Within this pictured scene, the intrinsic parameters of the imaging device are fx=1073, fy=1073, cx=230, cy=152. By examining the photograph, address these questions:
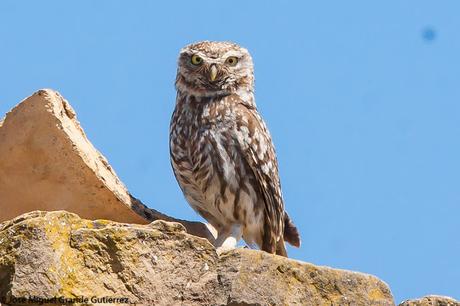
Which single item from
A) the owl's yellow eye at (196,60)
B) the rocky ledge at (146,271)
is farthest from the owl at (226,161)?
the rocky ledge at (146,271)

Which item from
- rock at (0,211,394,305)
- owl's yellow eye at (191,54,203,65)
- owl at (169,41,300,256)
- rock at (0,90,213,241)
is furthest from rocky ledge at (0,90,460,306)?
owl's yellow eye at (191,54,203,65)

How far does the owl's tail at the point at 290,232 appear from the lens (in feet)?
26.3

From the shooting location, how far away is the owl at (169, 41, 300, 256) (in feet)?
25.4

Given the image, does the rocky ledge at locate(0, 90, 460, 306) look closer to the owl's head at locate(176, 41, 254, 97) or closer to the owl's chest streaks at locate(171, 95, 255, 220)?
the owl's chest streaks at locate(171, 95, 255, 220)

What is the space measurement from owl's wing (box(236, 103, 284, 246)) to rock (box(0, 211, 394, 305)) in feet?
10.9

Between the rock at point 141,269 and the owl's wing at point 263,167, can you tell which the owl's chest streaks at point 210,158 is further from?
the rock at point 141,269

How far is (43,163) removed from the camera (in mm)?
5922

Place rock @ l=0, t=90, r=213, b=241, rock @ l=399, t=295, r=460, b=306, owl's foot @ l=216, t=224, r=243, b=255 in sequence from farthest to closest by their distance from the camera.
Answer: owl's foot @ l=216, t=224, r=243, b=255, rock @ l=0, t=90, r=213, b=241, rock @ l=399, t=295, r=460, b=306

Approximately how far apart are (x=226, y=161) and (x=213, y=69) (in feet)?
2.95

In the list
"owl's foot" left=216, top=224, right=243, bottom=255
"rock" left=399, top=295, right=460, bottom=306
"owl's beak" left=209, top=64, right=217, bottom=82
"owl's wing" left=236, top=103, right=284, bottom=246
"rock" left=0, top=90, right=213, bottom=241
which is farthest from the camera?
"owl's beak" left=209, top=64, right=217, bottom=82

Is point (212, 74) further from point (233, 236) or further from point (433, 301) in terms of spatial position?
point (433, 301)

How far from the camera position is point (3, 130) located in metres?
5.89

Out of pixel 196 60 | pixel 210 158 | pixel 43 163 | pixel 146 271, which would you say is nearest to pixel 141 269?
pixel 146 271

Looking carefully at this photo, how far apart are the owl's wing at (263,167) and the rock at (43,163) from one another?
78.9 inches
